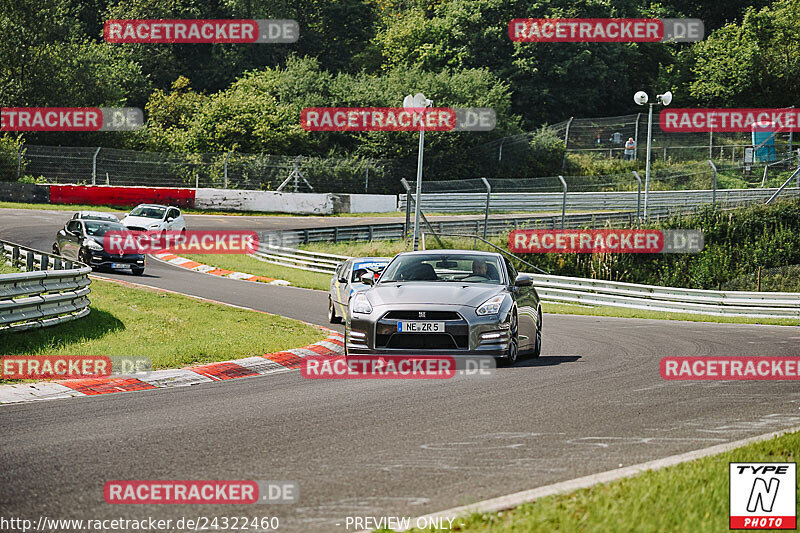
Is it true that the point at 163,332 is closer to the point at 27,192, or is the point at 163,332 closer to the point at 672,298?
the point at 672,298

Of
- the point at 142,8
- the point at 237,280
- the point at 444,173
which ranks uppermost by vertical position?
the point at 142,8

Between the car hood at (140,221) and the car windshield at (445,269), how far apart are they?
2308 centimetres

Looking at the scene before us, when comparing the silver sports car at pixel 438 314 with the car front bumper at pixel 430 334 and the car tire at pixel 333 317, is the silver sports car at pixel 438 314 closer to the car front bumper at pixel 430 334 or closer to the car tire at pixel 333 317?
the car front bumper at pixel 430 334

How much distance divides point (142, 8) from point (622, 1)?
37954 millimetres

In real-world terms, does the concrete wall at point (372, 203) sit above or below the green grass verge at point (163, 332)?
above

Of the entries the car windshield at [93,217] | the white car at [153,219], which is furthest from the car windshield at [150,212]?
the car windshield at [93,217]

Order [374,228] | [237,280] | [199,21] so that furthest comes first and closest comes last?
[199,21], [374,228], [237,280]

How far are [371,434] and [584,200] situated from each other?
118 ft

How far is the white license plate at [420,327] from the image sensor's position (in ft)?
36.2

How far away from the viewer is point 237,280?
28766 mm

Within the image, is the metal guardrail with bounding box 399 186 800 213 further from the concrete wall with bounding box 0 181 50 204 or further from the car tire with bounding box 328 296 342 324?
the car tire with bounding box 328 296 342 324

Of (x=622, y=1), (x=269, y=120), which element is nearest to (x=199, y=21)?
(x=269, y=120)

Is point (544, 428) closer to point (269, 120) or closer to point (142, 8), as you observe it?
point (269, 120)

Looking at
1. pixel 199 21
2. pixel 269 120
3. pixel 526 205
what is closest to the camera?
pixel 526 205
